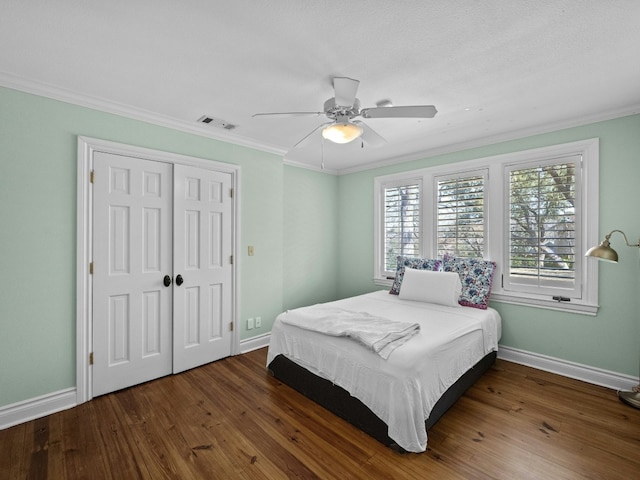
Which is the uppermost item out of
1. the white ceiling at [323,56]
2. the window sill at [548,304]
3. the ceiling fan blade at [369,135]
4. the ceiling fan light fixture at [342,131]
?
the white ceiling at [323,56]

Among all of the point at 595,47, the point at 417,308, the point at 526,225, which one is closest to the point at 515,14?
the point at 595,47

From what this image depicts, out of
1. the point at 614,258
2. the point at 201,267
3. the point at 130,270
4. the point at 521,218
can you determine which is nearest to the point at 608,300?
the point at 614,258

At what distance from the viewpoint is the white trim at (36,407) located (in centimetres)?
217

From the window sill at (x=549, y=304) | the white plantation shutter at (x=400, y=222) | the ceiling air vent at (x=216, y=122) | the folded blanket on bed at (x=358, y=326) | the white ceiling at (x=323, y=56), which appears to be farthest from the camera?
the white plantation shutter at (x=400, y=222)

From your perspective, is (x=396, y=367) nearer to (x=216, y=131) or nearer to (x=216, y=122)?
(x=216, y=122)

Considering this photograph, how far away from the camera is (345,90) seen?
6.21 ft

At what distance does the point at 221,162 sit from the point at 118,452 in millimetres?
2654

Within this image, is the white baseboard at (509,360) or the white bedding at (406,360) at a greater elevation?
the white bedding at (406,360)

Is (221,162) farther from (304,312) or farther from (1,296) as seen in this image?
(1,296)

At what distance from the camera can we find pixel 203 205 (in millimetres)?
3193

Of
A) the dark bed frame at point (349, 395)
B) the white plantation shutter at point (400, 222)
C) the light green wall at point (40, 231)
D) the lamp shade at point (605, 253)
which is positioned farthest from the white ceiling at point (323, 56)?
the dark bed frame at point (349, 395)

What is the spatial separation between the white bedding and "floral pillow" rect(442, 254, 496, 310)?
18cm

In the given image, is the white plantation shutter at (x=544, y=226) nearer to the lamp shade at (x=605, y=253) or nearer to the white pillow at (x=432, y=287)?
the lamp shade at (x=605, y=253)

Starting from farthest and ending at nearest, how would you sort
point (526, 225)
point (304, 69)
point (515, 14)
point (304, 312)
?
point (526, 225), point (304, 312), point (304, 69), point (515, 14)
